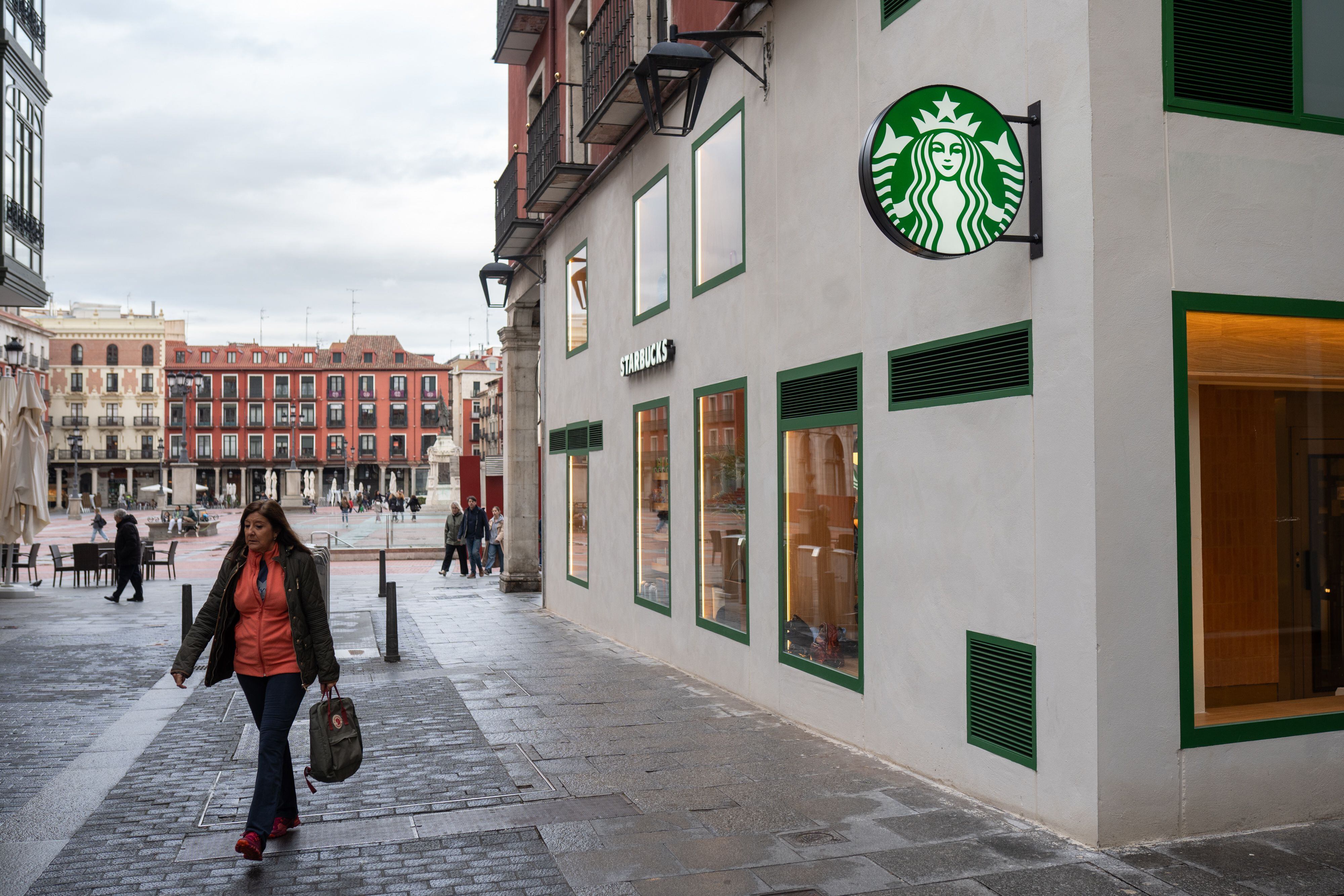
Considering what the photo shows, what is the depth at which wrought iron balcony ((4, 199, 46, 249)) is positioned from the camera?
21.1m

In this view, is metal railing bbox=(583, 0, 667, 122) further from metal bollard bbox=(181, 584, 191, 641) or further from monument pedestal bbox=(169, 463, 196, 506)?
monument pedestal bbox=(169, 463, 196, 506)

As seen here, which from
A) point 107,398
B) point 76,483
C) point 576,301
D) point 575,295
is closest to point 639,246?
point 576,301

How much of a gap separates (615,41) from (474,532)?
1528 cm

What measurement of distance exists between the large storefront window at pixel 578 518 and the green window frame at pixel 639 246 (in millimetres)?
3212

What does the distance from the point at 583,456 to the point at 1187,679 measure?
36.9 feet

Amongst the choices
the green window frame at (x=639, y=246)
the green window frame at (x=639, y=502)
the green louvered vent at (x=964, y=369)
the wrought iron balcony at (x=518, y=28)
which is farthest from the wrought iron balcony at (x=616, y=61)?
the green louvered vent at (x=964, y=369)

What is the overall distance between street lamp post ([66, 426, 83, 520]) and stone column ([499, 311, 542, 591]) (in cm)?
5560

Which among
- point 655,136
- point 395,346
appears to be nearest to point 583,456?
point 655,136

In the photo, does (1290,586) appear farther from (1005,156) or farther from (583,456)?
(583,456)

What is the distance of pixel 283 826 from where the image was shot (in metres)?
5.93

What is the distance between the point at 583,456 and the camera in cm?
1625

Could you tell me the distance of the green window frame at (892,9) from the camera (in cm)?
738

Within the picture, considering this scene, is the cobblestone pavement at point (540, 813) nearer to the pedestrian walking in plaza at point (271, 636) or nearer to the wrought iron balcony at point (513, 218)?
the pedestrian walking in plaza at point (271, 636)

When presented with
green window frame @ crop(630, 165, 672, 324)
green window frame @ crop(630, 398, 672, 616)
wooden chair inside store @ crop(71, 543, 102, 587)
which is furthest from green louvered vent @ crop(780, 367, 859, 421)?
wooden chair inside store @ crop(71, 543, 102, 587)
